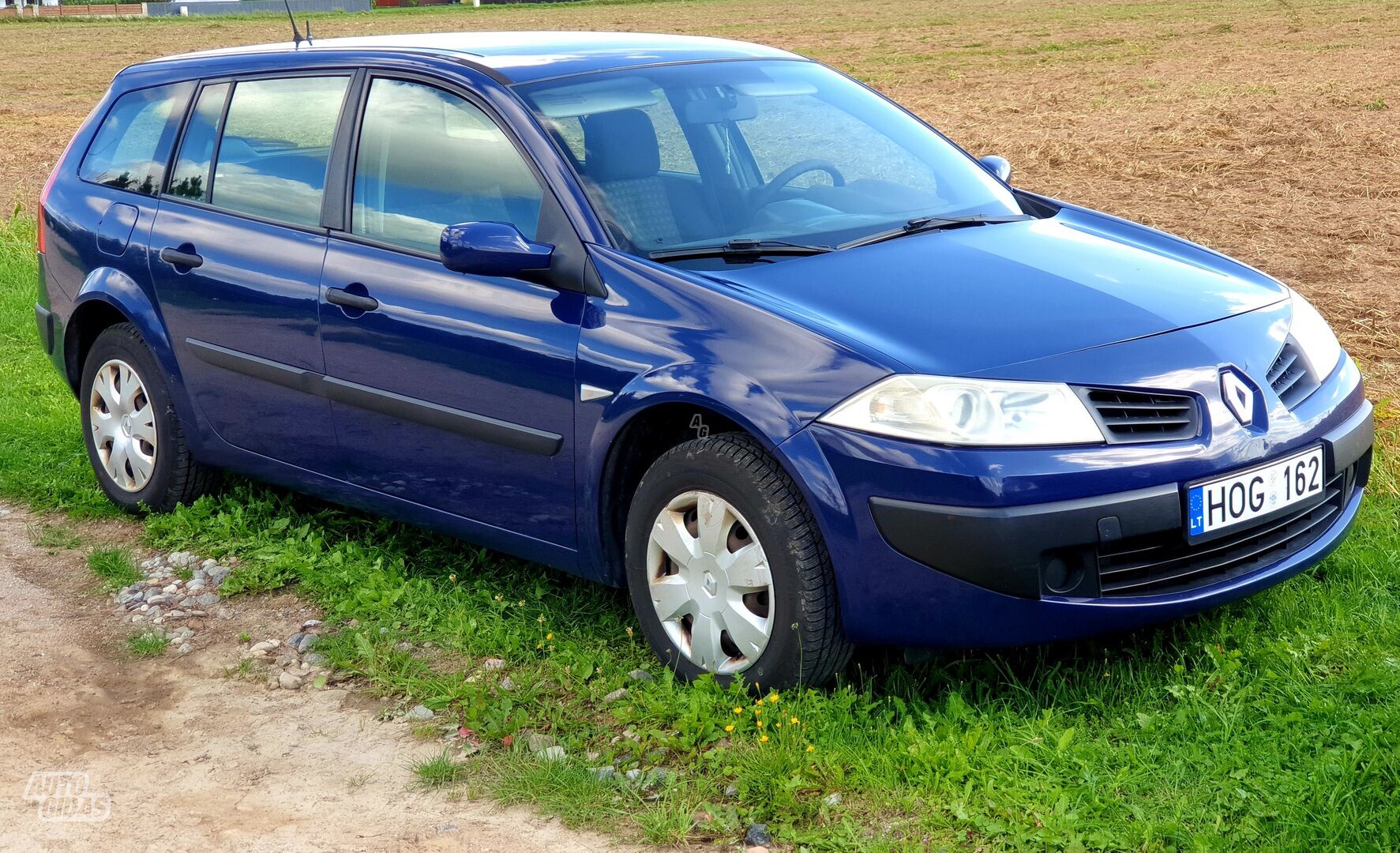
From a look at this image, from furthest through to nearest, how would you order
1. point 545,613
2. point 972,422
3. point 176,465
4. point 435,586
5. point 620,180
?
1. point 176,465
2. point 435,586
3. point 545,613
4. point 620,180
5. point 972,422

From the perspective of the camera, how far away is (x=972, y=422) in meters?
3.41

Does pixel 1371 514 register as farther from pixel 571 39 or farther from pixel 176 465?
pixel 176 465

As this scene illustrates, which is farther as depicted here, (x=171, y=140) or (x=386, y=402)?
(x=171, y=140)

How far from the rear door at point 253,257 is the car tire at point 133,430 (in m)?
0.29

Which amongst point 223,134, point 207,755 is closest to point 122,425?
point 223,134

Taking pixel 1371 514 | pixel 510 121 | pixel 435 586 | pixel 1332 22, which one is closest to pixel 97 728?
pixel 435 586

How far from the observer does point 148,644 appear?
4598mm

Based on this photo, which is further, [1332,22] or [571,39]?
[1332,22]

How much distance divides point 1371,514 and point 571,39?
303 centimetres

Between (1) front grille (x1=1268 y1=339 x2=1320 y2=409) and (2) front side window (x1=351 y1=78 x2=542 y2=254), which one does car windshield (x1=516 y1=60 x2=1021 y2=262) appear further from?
(1) front grille (x1=1268 y1=339 x2=1320 y2=409)

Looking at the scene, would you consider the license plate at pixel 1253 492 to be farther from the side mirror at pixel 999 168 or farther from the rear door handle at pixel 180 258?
the rear door handle at pixel 180 258

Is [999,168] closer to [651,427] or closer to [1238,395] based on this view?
[1238,395]

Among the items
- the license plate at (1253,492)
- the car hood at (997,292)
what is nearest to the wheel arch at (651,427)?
the car hood at (997,292)

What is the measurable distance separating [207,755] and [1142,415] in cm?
250
